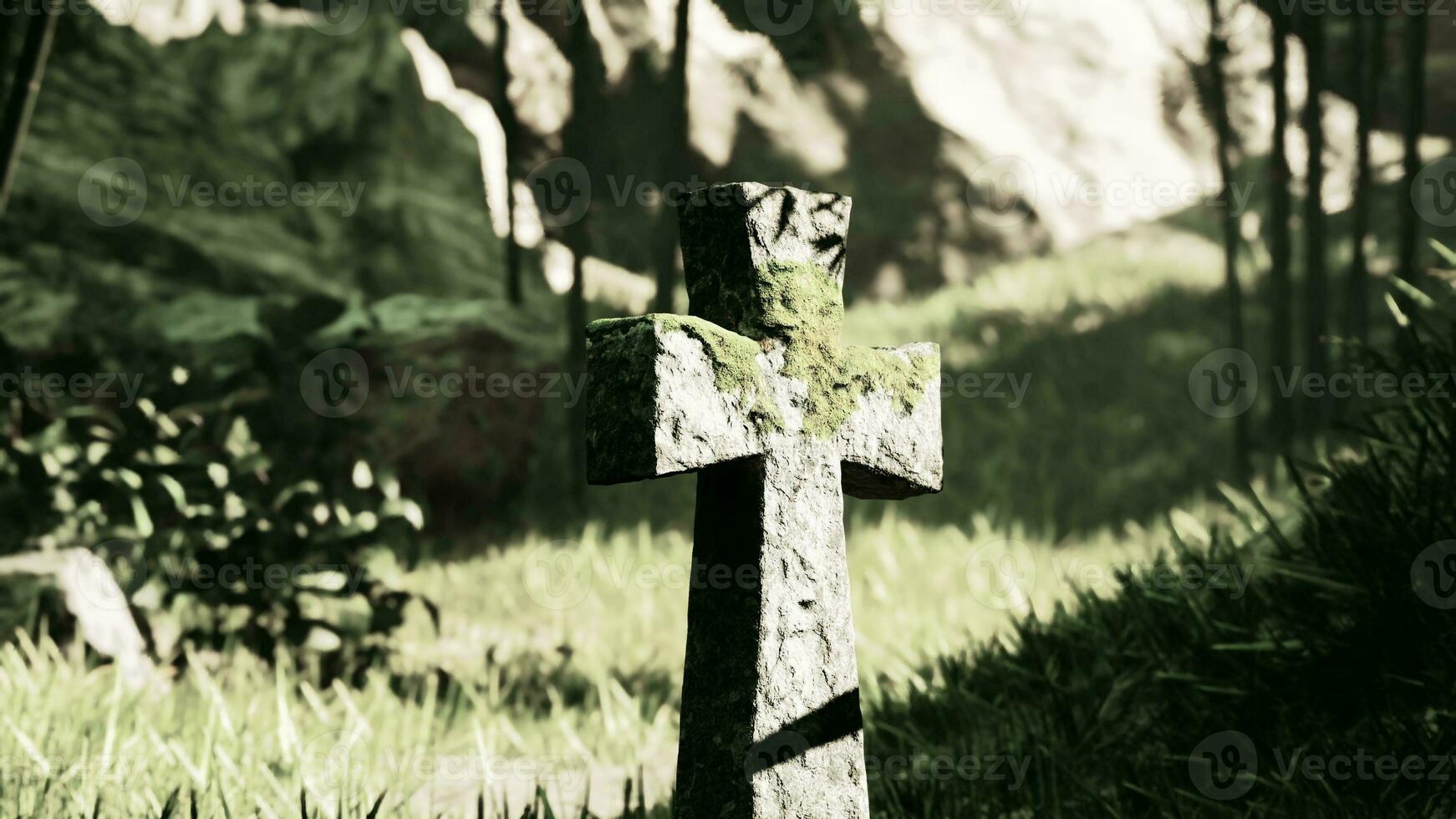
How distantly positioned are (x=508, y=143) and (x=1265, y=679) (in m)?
6.98

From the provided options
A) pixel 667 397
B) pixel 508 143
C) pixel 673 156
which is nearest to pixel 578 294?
pixel 673 156

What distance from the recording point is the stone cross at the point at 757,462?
2.32 metres

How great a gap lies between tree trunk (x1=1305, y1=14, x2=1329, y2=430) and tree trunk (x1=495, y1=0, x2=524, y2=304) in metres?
5.96

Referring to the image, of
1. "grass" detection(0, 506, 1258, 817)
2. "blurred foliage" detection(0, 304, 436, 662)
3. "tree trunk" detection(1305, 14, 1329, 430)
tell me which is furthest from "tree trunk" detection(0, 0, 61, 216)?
"tree trunk" detection(1305, 14, 1329, 430)

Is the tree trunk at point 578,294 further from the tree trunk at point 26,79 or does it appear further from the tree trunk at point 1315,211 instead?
the tree trunk at point 1315,211

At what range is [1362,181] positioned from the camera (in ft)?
27.9

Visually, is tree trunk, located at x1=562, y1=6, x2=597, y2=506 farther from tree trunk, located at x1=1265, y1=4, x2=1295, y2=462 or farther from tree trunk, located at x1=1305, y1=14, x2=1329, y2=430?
tree trunk, located at x1=1305, y1=14, x2=1329, y2=430

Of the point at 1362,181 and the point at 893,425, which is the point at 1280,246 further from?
the point at 893,425

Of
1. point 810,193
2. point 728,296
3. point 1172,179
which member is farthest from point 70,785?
point 1172,179

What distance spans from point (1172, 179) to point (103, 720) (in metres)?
15.9

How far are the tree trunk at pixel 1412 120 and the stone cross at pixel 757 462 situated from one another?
19.2ft

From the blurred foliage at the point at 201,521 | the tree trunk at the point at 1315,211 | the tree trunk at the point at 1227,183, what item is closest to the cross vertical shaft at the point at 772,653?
the blurred foliage at the point at 201,521

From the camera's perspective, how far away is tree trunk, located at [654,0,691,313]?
22.0 ft

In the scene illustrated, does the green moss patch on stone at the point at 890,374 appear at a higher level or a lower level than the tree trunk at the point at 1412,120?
lower
